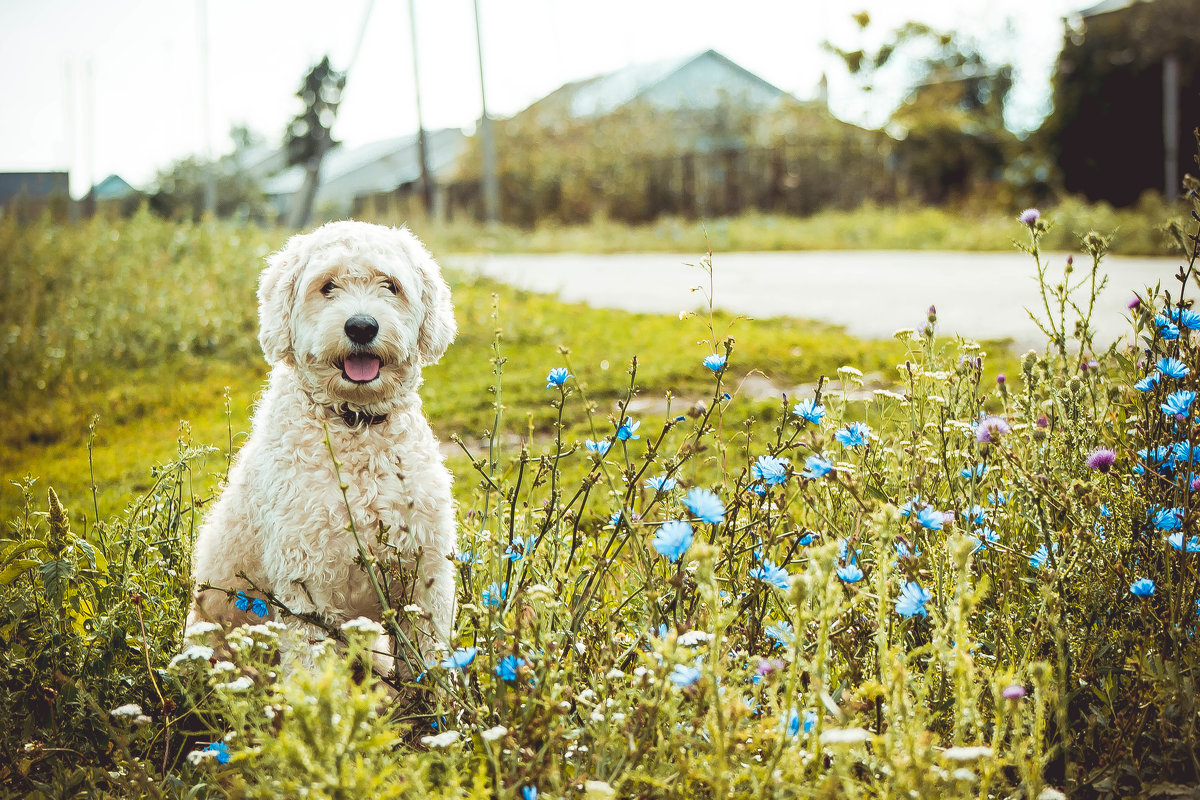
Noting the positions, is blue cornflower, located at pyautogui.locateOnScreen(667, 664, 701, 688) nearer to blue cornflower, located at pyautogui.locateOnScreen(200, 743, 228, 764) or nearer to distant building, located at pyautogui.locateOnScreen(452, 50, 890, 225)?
blue cornflower, located at pyautogui.locateOnScreen(200, 743, 228, 764)

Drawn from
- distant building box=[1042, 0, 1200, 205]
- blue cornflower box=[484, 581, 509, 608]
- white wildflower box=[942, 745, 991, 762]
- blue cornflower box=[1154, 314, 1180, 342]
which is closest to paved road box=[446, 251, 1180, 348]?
blue cornflower box=[1154, 314, 1180, 342]

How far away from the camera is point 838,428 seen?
2.81 meters

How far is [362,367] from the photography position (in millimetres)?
2971

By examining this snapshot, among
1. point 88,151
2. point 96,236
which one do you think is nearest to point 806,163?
point 96,236

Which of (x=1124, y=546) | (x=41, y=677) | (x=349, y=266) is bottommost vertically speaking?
(x=41, y=677)

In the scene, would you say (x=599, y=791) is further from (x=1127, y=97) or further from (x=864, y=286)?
(x=1127, y=97)

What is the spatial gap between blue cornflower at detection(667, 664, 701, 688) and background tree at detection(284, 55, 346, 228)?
25431 millimetres

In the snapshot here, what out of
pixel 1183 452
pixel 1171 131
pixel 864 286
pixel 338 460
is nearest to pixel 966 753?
pixel 1183 452

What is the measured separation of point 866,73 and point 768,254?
15302 mm

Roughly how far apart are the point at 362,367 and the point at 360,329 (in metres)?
0.12

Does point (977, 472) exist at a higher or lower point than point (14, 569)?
higher

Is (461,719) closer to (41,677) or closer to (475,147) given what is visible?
(41,677)

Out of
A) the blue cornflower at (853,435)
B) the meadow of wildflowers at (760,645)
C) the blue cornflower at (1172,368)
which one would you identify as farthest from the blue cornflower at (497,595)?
the blue cornflower at (1172,368)

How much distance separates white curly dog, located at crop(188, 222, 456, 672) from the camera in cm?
280
